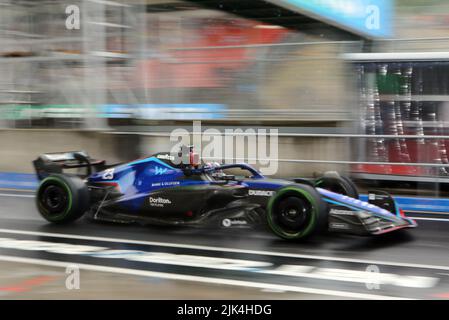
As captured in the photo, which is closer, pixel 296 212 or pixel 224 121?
pixel 296 212

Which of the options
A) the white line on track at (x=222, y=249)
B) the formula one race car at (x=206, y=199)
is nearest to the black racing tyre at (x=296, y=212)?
the formula one race car at (x=206, y=199)

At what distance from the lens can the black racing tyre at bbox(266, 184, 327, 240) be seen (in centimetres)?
695

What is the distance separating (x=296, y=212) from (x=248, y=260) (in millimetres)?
874

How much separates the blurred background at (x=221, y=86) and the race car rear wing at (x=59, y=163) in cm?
334

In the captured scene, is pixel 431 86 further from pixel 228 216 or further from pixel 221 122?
pixel 228 216

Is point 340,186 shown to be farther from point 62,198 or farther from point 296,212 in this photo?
point 62,198

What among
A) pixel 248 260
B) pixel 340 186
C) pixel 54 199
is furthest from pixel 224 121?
pixel 248 260

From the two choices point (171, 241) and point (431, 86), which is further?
point (431, 86)

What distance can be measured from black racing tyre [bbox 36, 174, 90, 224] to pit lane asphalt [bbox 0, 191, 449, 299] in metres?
0.16

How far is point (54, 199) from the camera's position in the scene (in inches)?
334

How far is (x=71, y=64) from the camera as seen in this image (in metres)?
14.3

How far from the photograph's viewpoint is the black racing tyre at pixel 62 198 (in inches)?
324
